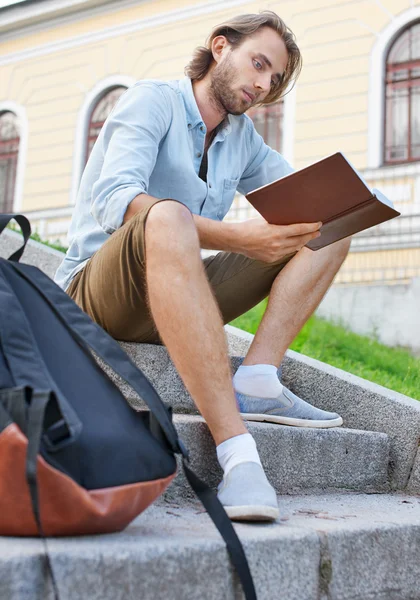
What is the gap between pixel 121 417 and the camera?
1398mm

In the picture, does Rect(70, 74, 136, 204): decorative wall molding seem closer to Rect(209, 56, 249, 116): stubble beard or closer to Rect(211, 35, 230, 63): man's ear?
Rect(211, 35, 230, 63): man's ear

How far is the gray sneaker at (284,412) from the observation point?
8.02 ft

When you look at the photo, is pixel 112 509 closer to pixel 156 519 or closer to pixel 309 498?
pixel 156 519

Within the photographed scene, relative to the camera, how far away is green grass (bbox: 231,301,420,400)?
14.8 feet

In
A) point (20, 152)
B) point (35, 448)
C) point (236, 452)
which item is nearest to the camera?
point (35, 448)

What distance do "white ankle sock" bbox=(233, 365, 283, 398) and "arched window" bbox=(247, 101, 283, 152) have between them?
871 centimetres

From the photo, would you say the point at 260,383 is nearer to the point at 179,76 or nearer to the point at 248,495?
the point at 248,495

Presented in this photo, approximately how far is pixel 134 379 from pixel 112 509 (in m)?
0.28

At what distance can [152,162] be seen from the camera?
7.86ft

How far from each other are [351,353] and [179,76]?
7.42 meters

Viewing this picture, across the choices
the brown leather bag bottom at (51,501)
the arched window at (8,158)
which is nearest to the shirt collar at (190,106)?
the brown leather bag bottom at (51,501)

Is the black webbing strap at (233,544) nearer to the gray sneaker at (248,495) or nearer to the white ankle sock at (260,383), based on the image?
the gray sneaker at (248,495)

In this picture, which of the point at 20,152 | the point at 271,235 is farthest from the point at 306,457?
the point at 20,152

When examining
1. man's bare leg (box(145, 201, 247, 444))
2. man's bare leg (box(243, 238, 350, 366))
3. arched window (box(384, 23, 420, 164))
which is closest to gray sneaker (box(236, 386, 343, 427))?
man's bare leg (box(243, 238, 350, 366))
